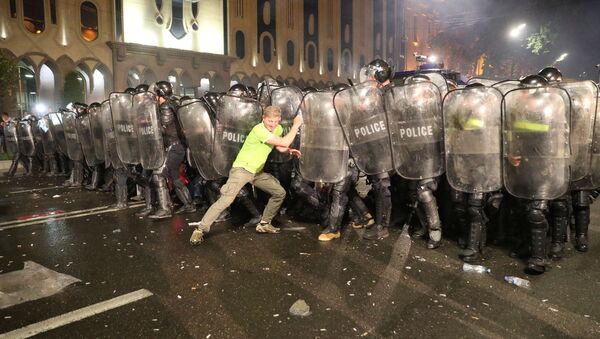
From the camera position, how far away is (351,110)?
15.7 feet

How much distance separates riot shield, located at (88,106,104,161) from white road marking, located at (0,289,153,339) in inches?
186

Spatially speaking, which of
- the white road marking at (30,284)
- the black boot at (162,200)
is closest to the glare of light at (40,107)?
the black boot at (162,200)

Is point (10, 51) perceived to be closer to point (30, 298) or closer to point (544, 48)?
point (30, 298)

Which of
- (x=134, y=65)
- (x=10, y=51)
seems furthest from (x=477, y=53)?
(x=10, y=51)

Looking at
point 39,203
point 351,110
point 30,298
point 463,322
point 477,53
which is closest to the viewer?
point 463,322

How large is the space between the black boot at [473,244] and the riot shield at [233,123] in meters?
2.80

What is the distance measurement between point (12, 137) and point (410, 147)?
11.8 m

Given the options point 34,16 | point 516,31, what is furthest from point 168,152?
point 516,31

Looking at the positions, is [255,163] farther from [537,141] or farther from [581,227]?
[581,227]

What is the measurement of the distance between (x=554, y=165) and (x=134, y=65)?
71.1 ft

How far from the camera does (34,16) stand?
19.0 meters

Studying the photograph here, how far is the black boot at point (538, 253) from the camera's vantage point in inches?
155

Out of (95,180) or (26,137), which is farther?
(26,137)

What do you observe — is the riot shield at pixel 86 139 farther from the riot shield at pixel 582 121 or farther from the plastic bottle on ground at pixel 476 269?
the riot shield at pixel 582 121
